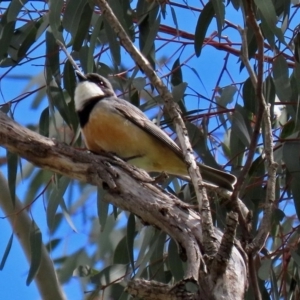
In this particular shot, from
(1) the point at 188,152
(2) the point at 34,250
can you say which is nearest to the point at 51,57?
(2) the point at 34,250

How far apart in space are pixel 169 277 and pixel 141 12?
116 centimetres

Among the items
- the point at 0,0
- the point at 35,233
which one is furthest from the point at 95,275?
the point at 0,0

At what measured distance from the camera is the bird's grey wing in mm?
3436

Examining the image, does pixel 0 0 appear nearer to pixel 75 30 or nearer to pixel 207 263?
pixel 75 30

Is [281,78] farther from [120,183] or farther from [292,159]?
[120,183]

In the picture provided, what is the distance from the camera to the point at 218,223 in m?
3.34

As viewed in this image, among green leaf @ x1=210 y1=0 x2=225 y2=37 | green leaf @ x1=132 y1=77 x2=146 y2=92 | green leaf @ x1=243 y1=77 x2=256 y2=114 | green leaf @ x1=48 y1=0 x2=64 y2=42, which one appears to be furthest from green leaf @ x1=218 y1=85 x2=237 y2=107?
green leaf @ x1=48 y1=0 x2=64 y2=42

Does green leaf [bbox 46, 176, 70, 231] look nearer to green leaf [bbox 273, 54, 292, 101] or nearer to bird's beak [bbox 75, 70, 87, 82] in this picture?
bird's beak [bbox 75, 70, 87, 82]

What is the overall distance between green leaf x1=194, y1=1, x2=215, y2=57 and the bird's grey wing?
0.36 metres

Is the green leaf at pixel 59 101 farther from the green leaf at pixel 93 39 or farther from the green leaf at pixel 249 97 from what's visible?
the green leaf at pixel 249 97

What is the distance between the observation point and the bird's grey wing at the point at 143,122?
344cm

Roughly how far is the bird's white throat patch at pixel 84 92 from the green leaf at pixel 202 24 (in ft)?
1.90

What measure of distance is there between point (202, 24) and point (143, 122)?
0.47m

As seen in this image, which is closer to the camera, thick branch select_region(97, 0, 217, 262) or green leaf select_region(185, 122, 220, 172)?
thick branch select_region(97, 0, 217, 262)
